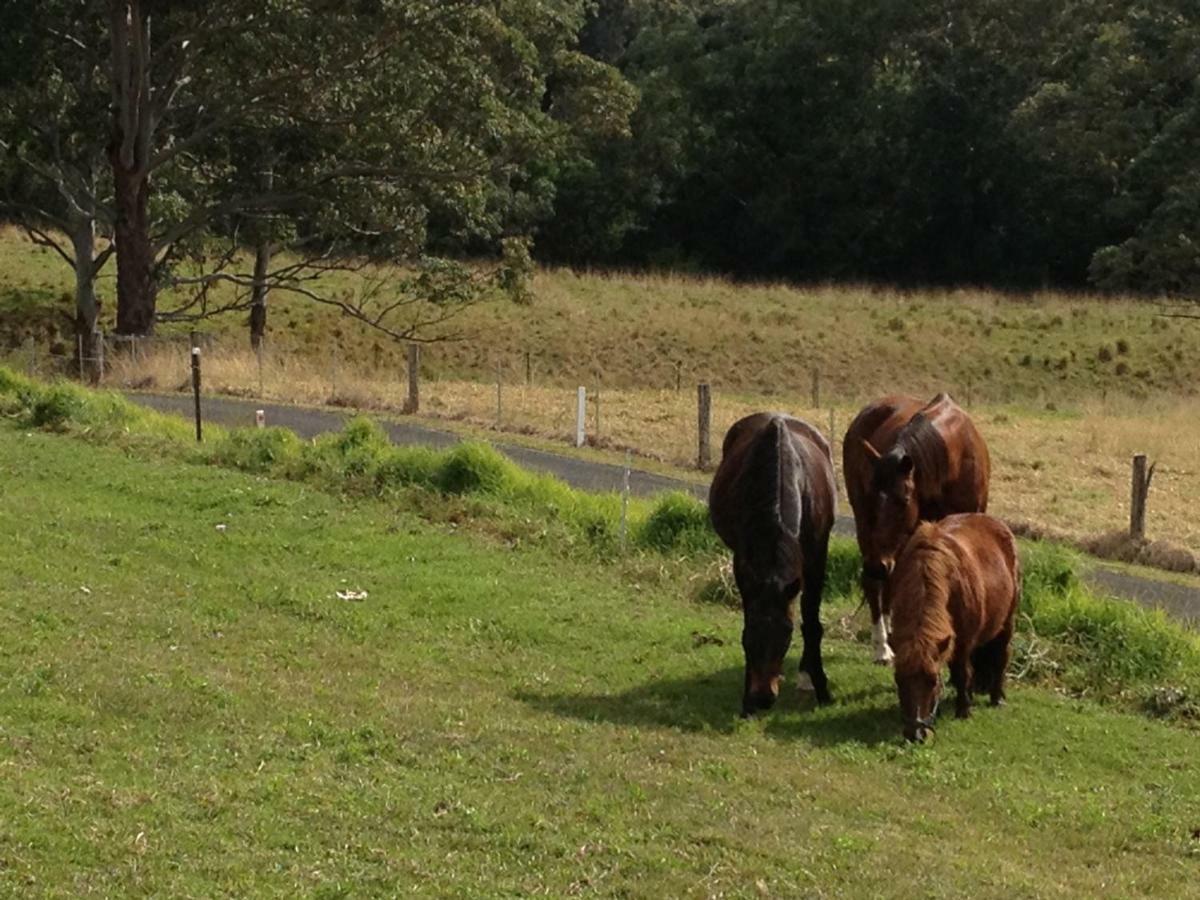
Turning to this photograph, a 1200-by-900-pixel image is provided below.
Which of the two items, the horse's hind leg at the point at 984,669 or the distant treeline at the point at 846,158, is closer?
the horse's hind leg at the point at 984,669

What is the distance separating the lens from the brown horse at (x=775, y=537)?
10.4m

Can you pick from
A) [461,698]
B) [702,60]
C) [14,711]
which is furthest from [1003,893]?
[702,60]

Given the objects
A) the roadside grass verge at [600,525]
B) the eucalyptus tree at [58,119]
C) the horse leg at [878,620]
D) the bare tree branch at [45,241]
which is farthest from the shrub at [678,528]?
the bare tree branch at [45,241]

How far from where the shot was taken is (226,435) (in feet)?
72.2

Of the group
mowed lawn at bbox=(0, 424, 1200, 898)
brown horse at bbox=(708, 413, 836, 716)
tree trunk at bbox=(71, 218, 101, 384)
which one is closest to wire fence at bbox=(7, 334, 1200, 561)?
tree trunk at bbox=(71, 218, 101, 384)

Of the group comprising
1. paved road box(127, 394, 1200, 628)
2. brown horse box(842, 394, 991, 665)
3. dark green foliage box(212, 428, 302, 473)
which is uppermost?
brown horse box(842, 394, 991, 665)

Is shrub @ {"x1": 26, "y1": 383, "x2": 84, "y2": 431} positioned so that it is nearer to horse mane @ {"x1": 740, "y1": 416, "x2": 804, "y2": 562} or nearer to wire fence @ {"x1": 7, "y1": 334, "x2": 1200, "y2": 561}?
wire fence @ {"x1": 7, "y1": 334, "x2": 1200, "y2": 561}

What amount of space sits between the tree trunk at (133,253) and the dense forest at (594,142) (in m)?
0.07

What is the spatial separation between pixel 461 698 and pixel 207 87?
29.4m

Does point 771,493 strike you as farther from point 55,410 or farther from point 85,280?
point 85,280

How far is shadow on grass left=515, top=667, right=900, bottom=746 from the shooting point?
10133 mm

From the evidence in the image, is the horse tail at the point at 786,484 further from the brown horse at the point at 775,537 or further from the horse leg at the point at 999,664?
the horse leg at the point at 999,664

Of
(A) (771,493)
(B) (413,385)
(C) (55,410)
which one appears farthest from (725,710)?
(B) (413,385)

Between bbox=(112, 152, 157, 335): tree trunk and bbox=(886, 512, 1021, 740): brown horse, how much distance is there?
88.3 feet
